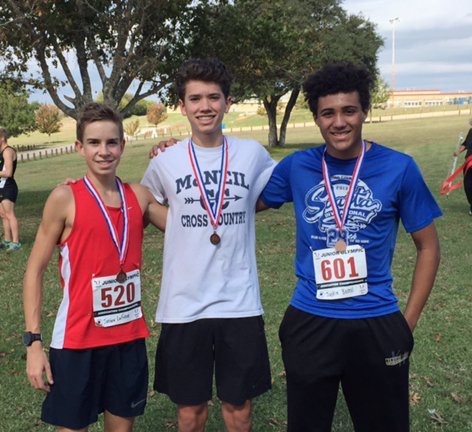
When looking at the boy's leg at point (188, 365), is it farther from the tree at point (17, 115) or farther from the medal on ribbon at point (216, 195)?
the tree at point (17, 115)

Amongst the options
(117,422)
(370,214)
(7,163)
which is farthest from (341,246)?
(7,163)

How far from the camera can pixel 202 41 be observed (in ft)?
47.2

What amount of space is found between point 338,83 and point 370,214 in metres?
0.62

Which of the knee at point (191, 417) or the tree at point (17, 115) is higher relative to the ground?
the tree at point (17, 115)

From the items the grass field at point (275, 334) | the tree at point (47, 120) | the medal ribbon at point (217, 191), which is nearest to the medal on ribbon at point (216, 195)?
the medal ribbon at point (217, 191)

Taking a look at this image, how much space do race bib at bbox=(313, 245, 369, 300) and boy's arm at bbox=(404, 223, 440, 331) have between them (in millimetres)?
273

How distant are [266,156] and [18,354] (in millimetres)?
3482

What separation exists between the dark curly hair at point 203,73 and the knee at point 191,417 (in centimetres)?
171

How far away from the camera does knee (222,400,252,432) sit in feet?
10.4

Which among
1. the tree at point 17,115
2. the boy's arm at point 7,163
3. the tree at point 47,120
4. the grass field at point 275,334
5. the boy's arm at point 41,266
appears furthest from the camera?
the tree at point 47,120

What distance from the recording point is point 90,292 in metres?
2.85

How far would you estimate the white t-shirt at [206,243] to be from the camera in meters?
3.05

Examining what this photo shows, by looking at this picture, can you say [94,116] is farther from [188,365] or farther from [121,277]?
[188,365]

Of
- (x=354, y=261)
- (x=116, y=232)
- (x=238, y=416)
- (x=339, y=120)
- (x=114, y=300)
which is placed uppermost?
(x=339, y=120)
